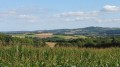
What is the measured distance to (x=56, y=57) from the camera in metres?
14.2

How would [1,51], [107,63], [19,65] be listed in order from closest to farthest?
1. [19,65]
2. [107,63]
3. [1,51]

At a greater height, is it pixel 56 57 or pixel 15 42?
pixel 15 42

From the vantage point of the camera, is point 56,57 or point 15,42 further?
point 15,42

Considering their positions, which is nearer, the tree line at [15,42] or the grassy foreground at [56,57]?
the grassy foreground at [56,57]

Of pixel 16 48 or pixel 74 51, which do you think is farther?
pixel 74 51

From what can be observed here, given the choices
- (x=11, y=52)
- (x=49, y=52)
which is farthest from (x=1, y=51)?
(x=49, y=52)

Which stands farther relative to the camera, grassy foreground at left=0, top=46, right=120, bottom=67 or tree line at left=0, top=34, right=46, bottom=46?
tree line at left=0, top=34, right=46, bottom=46

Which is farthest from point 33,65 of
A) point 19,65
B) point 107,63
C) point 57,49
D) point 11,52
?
point 57,49

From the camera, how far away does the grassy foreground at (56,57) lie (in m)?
12.0

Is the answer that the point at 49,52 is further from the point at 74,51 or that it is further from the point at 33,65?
the point at 33,65

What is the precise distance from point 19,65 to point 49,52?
5640 millimetres

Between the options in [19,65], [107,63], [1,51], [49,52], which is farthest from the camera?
[49,52]

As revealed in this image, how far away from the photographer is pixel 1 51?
49.2 ft

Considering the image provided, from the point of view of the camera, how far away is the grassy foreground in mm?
11977
